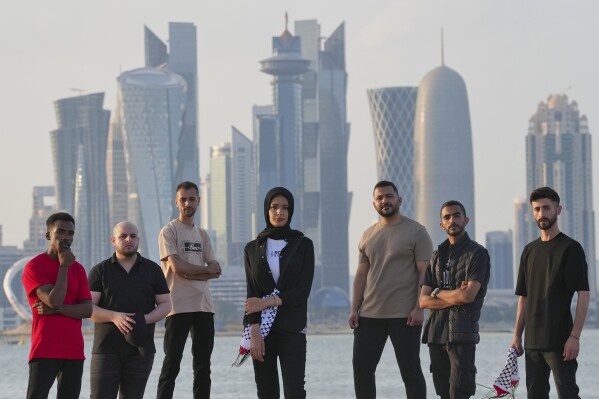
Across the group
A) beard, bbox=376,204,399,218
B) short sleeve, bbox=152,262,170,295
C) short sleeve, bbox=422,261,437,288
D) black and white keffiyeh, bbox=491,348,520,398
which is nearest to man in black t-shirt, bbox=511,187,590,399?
black and white keffiyeh, bbox=491,348,520,398

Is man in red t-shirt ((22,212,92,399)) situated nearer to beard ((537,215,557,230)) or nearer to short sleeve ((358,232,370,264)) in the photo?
short sleeve ((358,232,370,264))

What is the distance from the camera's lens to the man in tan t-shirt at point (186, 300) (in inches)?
557

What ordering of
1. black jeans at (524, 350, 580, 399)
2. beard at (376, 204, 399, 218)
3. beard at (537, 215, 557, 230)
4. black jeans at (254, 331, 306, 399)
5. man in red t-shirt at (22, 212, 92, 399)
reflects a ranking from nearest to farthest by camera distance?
1. man in red t-shirt at (22, 212, 92, 399)
2. black jeans at (524, 350, 580, 399)
3. beard at (537, 215, 557, 230)
4. black jeans at (254, 331, 306, 399)
5. beard at (376, 204, 399, 218)

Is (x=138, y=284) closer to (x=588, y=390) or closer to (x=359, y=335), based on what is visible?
(x=359, y=335)

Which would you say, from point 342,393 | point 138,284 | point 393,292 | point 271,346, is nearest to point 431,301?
point 393,292

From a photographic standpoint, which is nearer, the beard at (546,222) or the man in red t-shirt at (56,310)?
the man in red t-shirt at (56,310)

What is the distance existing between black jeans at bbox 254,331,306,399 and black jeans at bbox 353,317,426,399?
1.48m

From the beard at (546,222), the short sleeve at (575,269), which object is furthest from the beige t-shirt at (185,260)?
the short sleeve at (575,269)

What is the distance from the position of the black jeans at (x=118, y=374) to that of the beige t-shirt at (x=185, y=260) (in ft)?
4.25

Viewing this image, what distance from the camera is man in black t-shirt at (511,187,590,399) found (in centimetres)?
1235

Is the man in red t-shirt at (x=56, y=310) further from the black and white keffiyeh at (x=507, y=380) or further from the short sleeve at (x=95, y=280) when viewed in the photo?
the black and white keffiyeh at (x=507, y=380)

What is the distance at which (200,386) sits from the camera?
46.4 feet

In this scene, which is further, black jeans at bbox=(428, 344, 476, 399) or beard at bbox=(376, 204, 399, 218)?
beard at bbox=(376, 204, 399, 218)

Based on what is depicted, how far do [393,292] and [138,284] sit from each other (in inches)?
102
